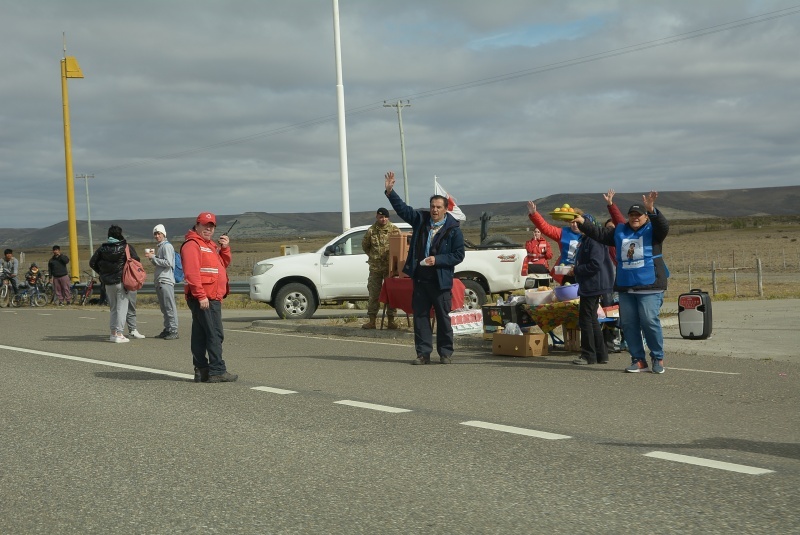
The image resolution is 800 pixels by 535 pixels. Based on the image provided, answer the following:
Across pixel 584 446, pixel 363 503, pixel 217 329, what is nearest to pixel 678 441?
pixel 584 446

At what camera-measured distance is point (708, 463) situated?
Result: 21.2 ft

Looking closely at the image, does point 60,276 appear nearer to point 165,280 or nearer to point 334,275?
point 334,275

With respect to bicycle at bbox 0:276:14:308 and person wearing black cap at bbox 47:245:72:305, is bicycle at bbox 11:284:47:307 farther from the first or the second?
person wearing black cap at bbox 47:245:72:305

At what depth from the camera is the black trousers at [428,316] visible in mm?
12508

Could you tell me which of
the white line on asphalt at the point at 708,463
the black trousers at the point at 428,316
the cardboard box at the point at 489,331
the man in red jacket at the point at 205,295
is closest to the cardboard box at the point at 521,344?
the cardboard box at the point at 489,331

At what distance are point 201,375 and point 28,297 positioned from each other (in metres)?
25.4

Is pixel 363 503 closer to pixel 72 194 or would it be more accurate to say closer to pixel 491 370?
pixel 491 370

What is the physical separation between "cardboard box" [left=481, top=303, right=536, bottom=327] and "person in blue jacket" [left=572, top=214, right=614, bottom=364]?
1.29 meters

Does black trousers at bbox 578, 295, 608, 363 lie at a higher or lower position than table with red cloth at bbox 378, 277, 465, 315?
lower

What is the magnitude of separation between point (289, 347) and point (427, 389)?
520 cm

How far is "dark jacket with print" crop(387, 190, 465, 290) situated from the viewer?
12.3 metres

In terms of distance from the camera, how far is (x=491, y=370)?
11.8 metres

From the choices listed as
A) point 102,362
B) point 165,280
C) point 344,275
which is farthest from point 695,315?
point 344,275

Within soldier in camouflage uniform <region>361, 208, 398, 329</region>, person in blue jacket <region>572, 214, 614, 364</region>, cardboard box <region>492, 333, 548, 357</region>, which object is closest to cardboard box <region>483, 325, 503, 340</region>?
cardboard box <region>492, 333, 548, 357</region>
